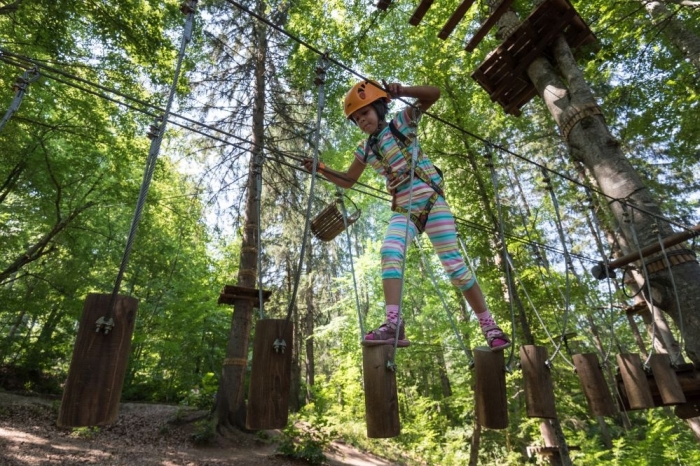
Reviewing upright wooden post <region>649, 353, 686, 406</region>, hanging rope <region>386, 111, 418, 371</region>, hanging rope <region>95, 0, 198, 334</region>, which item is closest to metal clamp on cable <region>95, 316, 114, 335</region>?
hanging rope <region>95, 0, 198, 334</region>

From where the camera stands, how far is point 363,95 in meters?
2.60

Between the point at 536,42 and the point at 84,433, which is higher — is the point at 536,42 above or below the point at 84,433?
above

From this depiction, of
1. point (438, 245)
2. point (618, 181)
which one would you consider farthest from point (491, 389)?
point (618, 181)

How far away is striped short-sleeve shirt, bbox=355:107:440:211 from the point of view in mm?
2467

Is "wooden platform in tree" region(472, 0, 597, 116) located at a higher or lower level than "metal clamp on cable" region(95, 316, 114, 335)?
higher

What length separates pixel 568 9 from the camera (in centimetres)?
383

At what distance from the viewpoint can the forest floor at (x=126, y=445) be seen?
588 centimetres

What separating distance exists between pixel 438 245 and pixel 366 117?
100cm

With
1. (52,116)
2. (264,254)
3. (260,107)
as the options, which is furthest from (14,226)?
(260,107)

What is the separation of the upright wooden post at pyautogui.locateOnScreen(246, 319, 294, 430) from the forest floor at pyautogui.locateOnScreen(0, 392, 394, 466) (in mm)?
5458

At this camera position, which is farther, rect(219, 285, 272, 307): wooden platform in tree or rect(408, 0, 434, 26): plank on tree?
rect(219, 285, 272, 307): wooden platform in tree

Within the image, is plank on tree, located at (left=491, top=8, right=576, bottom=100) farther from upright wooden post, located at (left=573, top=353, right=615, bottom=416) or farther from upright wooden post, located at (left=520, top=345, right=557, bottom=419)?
upright wooden post, located at (left=520, top=345, right=557, bottom=419)

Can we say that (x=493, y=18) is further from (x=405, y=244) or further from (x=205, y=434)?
(x=205, y=434)

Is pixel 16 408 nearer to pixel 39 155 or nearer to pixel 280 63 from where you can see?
pixel 39 155
